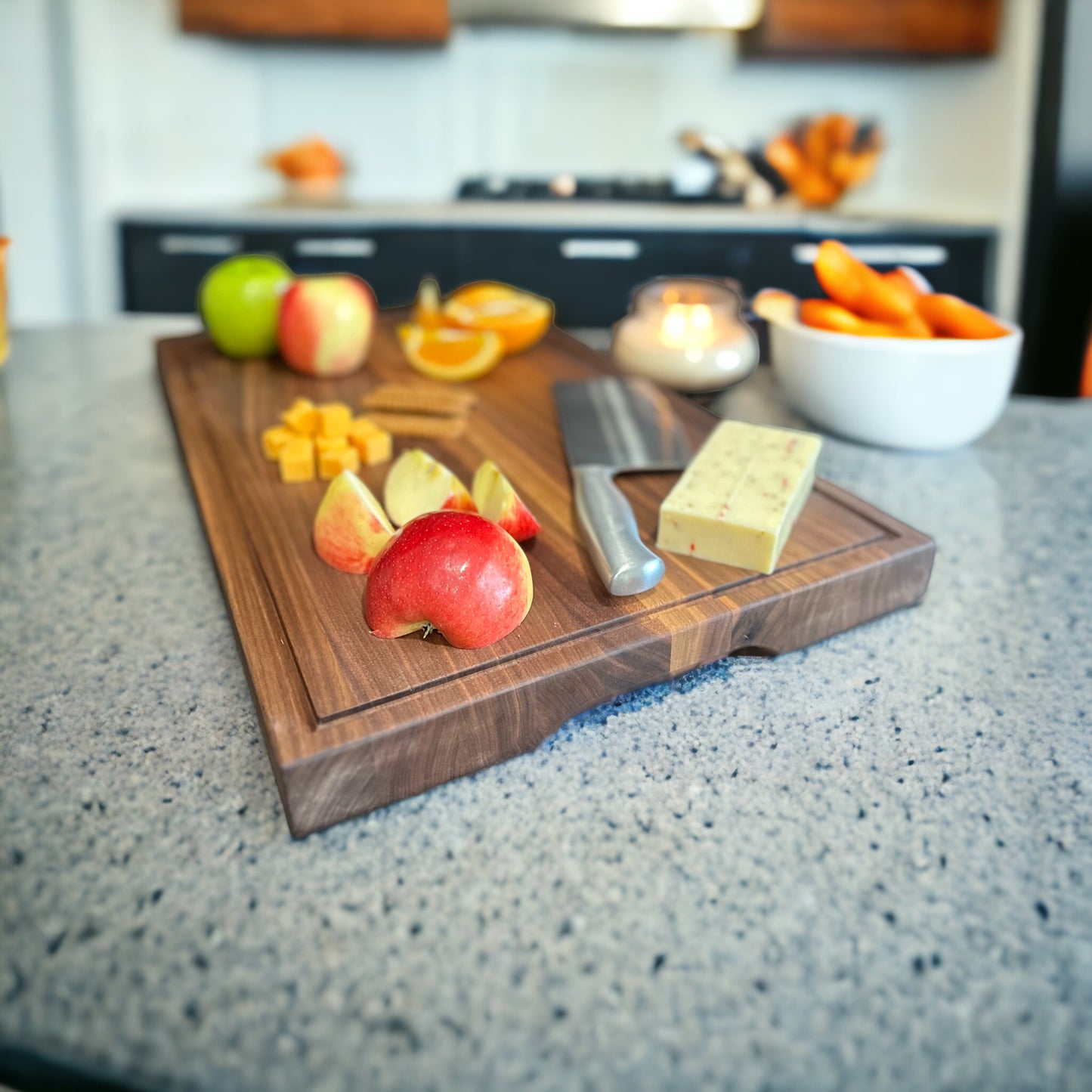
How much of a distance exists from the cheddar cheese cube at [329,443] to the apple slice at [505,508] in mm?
183

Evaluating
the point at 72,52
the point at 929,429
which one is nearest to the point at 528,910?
the point at 929,429

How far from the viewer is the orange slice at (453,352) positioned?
116cm

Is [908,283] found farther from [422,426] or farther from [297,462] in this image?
[297,462]

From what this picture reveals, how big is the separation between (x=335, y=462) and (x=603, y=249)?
2.21m

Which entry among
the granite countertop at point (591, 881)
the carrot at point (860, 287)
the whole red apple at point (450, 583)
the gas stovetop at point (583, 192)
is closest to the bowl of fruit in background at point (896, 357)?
the carrot at point (860, 287)

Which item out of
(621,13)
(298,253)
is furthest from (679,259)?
(298,253)

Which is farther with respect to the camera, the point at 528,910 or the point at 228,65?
the point at 228,65

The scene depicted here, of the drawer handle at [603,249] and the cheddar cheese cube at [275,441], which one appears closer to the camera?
the cheddar cheese cube at [275,441]

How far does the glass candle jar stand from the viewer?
109cm

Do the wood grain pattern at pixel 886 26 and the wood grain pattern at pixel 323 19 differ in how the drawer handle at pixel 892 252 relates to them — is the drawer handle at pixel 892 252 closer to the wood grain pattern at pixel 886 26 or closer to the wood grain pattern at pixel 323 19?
the wood grain pattern at pixel 886 26

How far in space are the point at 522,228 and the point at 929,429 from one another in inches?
82.2

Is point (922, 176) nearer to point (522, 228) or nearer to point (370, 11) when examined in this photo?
point (522, 228)

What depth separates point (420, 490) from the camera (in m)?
0.74

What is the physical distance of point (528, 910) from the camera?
47 cm
